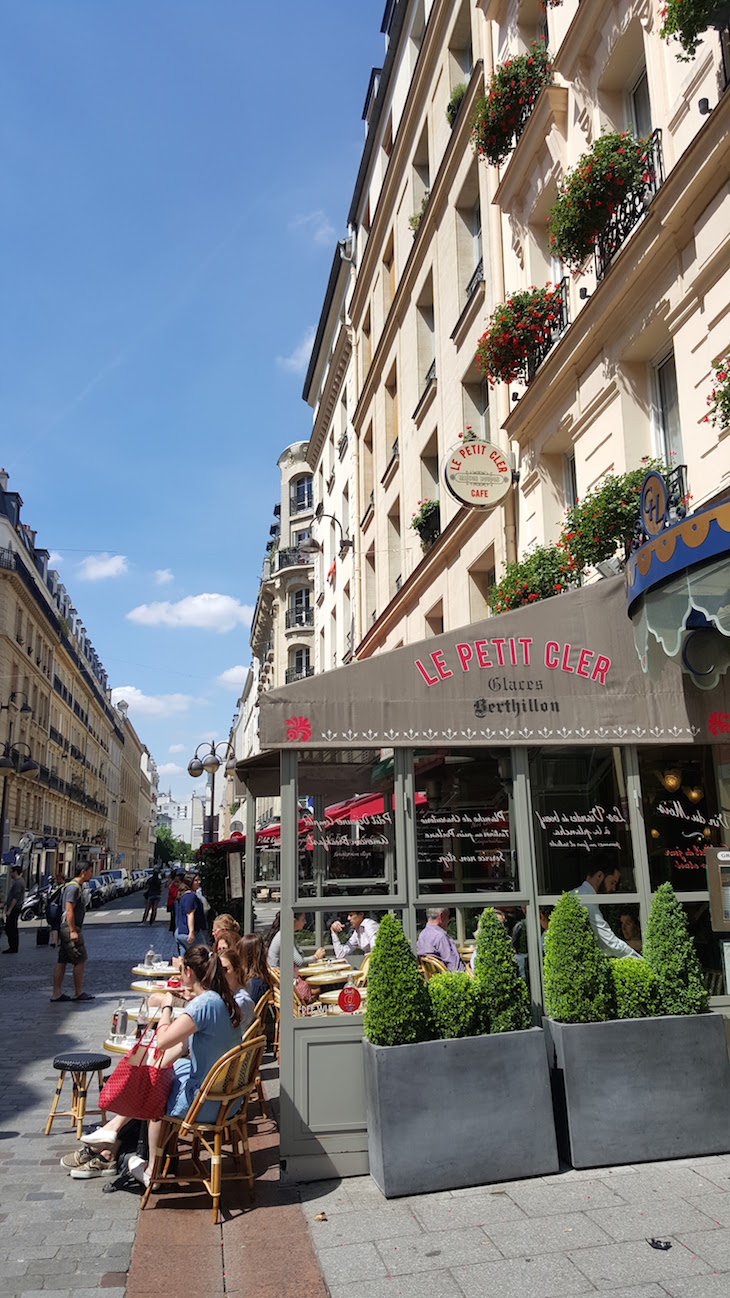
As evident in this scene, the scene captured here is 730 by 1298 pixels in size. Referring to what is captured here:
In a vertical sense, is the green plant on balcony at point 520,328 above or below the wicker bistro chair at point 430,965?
above

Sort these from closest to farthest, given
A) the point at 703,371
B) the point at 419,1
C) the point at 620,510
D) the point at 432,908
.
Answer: the point at 432,908 < the point at 703,371 < the point at 620,510 < the point at 419,1

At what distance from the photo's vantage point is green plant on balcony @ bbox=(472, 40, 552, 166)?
11.4 m

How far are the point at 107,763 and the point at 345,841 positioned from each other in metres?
98.5

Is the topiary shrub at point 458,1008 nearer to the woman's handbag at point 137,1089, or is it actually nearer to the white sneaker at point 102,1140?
the woman's handbag at point 137,1089

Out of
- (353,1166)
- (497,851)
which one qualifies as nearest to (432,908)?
(497,851)

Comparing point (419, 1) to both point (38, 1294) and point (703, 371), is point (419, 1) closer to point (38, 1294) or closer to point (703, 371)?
point (703, 371)

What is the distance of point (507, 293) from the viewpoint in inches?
515

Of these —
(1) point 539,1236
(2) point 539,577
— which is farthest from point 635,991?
(2) point 539,577

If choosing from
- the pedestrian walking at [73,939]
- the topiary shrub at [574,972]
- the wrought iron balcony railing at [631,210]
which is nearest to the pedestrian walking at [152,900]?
the pedestrian walking at [73,939]

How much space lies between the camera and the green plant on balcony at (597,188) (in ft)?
28.3

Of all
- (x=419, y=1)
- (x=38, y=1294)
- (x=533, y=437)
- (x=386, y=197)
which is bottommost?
(x=38, y=1294)

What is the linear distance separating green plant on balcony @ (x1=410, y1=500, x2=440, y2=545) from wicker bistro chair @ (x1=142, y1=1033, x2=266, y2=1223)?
12618 millimetres

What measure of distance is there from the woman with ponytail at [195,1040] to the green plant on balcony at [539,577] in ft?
17.7

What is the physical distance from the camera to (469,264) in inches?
638
